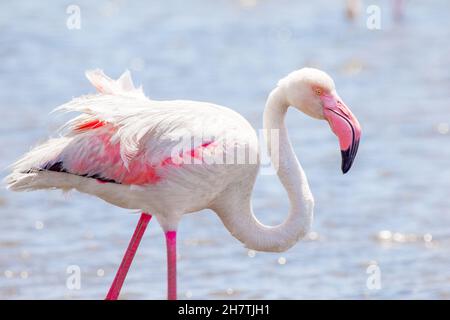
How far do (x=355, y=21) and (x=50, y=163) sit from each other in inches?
418

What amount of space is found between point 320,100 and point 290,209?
0.60 meters

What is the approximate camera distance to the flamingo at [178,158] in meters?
5.43

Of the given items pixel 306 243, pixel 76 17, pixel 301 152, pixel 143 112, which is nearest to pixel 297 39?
pixel 76 17

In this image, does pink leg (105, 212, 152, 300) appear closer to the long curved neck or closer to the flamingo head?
the long curved neck

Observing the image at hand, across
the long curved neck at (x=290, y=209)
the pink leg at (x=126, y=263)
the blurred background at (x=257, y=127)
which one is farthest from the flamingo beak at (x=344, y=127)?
the blurred background at (x=257, y=127)

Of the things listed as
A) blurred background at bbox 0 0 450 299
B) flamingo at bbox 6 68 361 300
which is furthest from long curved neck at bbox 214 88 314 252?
blurred background at bbox 0 0 450 299

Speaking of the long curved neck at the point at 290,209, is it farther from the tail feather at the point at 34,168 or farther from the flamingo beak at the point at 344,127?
the tail feather at the point at 34,168

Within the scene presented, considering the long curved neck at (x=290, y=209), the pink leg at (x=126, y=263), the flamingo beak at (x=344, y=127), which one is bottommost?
the pink leg at (x=126, y=263)

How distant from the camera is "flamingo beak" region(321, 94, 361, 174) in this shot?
5.41m

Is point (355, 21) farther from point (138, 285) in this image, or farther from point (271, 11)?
point (138, 285)

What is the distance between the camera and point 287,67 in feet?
42.9

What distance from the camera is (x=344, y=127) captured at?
17.9ft

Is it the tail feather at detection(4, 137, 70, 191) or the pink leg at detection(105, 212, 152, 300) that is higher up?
the tail feather at detection(4, 137, 70, 191)

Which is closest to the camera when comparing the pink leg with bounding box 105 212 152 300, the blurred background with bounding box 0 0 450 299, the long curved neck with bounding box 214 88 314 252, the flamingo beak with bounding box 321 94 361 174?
the flamingo beak with bounding box 321 94 361 174
